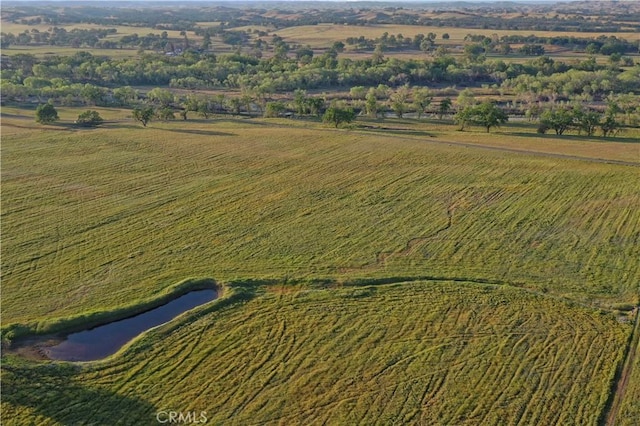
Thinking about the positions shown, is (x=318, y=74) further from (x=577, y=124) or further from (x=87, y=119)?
(x=577, y=124)

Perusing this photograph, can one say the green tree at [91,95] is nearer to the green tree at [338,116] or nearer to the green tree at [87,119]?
the green tree at [87,119]

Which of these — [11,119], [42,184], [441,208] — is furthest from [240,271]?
[11,119]

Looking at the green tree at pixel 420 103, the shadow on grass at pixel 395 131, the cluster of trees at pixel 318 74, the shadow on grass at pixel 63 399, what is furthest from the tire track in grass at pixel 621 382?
the cluster of trees at pixel 318 74

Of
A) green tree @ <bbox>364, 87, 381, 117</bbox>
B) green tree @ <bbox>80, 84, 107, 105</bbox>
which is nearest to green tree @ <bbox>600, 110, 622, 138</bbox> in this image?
green tree @ <bbox>364, 87, 381, 117</bbox>

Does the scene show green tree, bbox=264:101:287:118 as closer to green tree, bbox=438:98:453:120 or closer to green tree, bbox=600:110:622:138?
green tree, bbox=438:98:453:120

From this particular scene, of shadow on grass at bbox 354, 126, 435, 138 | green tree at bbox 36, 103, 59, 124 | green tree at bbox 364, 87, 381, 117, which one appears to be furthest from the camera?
green tree at bbox 364, 87, 381, 117

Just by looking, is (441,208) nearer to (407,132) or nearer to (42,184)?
(407,132)

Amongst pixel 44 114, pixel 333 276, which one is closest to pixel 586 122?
pixel 333 276
